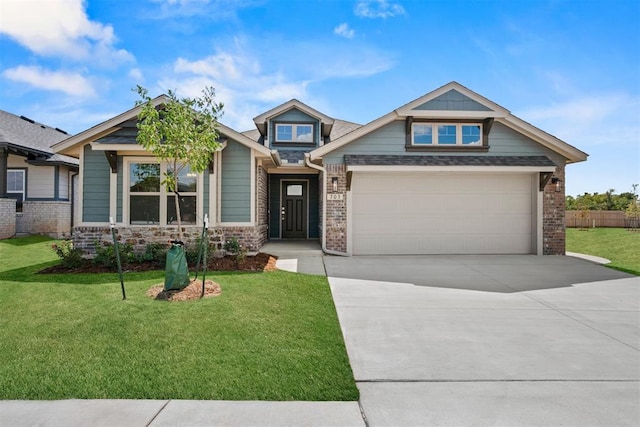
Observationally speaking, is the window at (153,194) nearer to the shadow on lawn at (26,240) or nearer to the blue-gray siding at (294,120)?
the blue-gray siding at (294,120)

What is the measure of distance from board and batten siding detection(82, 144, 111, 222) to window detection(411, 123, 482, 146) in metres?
8.99

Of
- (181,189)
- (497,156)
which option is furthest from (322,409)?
(497,156)

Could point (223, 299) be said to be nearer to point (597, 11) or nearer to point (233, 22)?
point (233, 22)

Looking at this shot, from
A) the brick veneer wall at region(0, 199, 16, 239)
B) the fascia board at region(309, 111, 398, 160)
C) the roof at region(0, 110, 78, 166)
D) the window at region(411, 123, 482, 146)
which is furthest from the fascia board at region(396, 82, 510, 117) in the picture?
the brick veneer wall at region(0, 199, 16, 239)

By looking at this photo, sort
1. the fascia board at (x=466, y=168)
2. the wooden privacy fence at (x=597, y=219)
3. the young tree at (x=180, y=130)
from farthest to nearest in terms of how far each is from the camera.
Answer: the wooden privacy fence at (x=597, y=219)
the fascia board at (x=466, y=168)
the young tree at (x=180, y=130)

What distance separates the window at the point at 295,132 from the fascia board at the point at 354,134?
11.7ft

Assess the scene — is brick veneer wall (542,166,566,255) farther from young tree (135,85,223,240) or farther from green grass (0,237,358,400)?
young tree (135,85,223,240)

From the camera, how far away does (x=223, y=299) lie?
5.14 m

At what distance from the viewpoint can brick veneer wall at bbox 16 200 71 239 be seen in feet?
45.4

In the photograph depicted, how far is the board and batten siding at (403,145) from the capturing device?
33.3ft

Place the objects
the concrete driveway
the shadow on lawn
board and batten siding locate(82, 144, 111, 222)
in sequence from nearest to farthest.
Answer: the concrete driveway, board and batten siding locate(82, 144, 111, 222), the shadow on lawn

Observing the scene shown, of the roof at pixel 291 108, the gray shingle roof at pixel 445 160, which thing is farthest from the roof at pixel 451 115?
the roof at pixel 291 108

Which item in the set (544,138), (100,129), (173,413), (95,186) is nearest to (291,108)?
(100,129)

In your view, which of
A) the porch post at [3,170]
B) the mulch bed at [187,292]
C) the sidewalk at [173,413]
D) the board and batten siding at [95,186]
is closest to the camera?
the sidewalk at [173,413]
